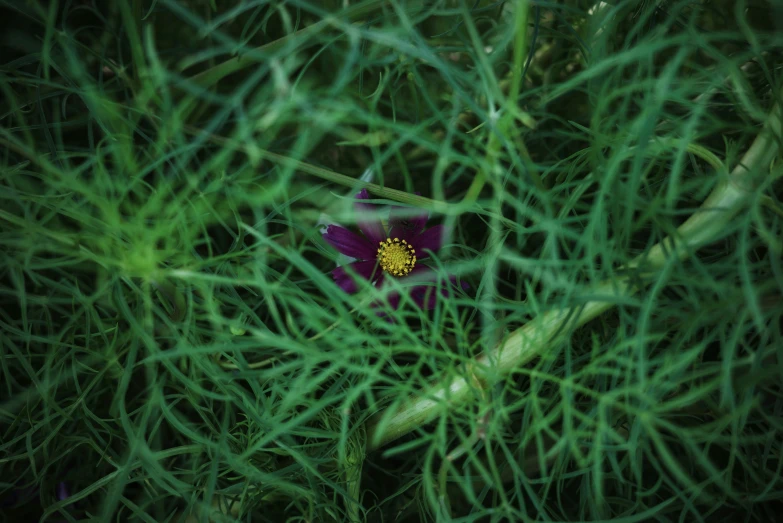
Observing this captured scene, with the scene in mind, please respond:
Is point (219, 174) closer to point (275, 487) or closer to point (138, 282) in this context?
point (138, 282)

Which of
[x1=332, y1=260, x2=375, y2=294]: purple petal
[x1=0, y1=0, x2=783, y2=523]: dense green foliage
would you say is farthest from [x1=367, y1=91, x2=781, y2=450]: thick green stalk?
[x1=332, y1=260, x2=375, y2=294]: purple petal

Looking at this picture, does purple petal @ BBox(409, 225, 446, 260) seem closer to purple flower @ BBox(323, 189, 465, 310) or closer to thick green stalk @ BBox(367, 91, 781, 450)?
purple flower @ BBox(323, 189, 465, 310)

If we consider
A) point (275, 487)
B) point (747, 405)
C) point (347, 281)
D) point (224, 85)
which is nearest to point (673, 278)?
point (747, 405)

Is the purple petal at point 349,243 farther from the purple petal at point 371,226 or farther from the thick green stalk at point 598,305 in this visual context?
the thick green stalk at point 598,305

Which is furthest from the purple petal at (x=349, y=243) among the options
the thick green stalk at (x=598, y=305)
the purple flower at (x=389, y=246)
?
the thick green stalk at (x=598, y=305)

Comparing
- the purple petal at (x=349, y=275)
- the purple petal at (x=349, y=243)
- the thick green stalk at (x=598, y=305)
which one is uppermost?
the thick green stalk at (x=598, y=305)

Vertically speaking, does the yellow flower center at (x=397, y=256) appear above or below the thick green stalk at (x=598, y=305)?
below

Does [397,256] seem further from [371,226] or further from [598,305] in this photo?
[598,305]
